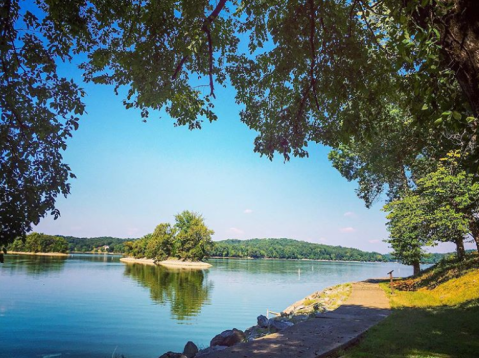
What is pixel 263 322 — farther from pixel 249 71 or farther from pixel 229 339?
pixel 249 71

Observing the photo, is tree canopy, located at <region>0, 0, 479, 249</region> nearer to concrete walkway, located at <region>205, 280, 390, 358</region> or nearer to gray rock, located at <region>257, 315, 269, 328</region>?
concrete walkway, located at <region>205, 280, 390, 358</region>

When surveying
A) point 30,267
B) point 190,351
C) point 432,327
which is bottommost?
point 30,267

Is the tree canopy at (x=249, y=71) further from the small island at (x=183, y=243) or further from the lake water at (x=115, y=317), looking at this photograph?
the small island at (x=183, y=243)

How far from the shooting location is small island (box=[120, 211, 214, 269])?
283 feet

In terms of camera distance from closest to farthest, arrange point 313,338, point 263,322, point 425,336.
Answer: point 313,338
point 425,336
point 263,322

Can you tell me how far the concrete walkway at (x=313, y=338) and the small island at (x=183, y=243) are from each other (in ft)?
248

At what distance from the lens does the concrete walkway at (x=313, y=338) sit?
21.9ft

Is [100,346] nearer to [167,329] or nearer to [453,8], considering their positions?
[167,329]

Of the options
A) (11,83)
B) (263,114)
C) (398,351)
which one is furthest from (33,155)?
(398,351)

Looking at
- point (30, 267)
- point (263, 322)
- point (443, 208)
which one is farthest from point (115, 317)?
point (30, 267)

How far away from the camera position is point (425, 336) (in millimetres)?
8156

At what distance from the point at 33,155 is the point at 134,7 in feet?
13.3

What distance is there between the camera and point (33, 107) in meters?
6.27

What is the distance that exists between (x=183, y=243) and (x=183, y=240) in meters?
1.40
